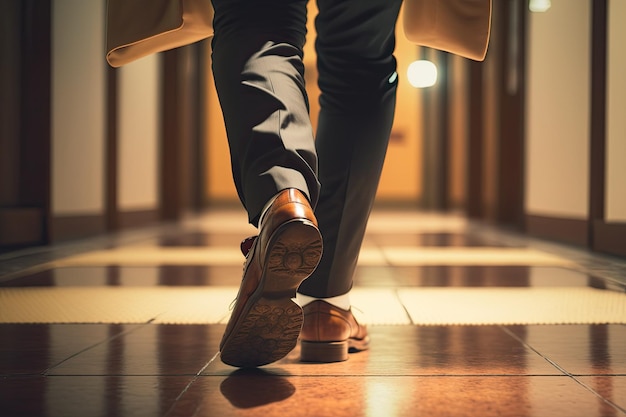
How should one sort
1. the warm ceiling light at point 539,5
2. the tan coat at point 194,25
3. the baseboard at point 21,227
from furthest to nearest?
the warm ceiling light at point 539,5 < the baseboard at point 21,227 < the tan coat at point 194,25

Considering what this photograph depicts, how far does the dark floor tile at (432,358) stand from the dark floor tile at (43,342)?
23cm

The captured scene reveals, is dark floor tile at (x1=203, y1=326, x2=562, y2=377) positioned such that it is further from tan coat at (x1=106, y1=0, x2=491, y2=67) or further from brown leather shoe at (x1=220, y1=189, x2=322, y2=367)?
tan coat at (x1=106, y1=0, x2=491, y2=67)

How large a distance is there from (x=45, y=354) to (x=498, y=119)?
4558 millimetres

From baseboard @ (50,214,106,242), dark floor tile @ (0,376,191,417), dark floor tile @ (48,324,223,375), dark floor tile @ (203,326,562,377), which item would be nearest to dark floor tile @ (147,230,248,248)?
baseboard @ (50,214,106,242)

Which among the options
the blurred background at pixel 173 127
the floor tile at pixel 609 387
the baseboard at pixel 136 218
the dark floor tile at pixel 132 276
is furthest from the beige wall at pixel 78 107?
the floor tile at pixel 609 387

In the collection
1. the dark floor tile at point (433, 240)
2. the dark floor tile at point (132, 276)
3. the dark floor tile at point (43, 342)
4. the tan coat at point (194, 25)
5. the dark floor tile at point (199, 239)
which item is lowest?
the dark floor tile at point (199, 239)

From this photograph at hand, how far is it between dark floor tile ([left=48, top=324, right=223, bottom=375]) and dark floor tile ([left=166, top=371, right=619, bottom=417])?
0.31ft

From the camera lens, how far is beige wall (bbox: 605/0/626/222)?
2.70 meters

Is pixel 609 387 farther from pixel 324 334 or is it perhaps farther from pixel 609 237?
pixel 609 237

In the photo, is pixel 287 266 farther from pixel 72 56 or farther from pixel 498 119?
pixel 498 119

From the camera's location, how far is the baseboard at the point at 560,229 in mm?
3193

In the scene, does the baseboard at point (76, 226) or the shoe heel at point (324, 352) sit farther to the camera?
the baseboard at point (76, 226)

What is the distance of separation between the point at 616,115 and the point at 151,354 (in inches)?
88.9

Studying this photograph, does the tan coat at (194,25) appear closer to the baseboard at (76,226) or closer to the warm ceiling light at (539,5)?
the baseboard at (76,226)
